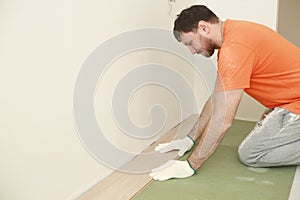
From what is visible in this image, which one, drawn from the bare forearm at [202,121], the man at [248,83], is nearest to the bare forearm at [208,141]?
the man at [248,83]

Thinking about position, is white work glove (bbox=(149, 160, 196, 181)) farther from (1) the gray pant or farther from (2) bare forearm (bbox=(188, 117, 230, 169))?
(1) the gray pant

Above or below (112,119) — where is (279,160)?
below

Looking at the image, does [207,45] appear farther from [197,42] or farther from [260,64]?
[260,64]

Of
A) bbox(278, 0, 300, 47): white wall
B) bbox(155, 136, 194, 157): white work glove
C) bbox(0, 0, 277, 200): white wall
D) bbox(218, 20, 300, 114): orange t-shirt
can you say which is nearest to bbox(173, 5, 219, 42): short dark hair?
bbox(218, 20, 300, 114): orange t-shirt

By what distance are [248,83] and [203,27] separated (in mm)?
325

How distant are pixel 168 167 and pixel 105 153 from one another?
318 millimetres

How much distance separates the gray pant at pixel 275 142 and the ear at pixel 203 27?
55 cm

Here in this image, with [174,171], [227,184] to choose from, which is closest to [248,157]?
[227,184]

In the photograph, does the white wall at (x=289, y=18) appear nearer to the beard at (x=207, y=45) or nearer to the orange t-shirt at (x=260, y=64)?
the orange t-shirt at (x=260, y=64)

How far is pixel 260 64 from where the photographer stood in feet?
6.35

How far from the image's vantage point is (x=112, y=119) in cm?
209

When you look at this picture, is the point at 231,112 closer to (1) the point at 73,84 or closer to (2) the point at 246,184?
(2) the point at 246,184

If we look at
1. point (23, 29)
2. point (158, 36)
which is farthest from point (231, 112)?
point (23, 29)

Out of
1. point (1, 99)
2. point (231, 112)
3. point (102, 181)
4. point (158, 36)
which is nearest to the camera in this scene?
point (1, 99)
